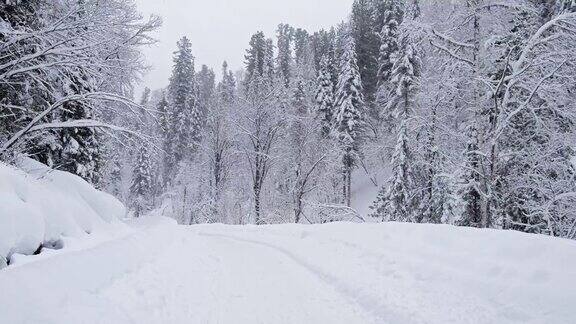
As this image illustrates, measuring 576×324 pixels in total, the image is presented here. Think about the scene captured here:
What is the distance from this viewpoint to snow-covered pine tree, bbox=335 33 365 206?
36281 mm

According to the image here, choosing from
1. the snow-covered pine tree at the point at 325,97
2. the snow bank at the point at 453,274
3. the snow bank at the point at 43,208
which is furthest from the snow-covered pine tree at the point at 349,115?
the snow bank at the point at 453,274

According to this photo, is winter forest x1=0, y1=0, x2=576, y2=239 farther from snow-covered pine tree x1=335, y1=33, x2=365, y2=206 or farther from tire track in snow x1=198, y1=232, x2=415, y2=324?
tire track in snow x1=198, y1=232, x2=415, y2=324

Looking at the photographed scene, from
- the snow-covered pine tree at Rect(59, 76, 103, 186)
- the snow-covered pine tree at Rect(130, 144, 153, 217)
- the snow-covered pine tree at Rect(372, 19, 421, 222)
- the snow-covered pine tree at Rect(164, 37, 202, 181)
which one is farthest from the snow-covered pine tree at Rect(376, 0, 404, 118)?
the snow-covered pine tree at Rect(130, 144, 153, 217)

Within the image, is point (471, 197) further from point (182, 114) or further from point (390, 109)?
point (182, 114)

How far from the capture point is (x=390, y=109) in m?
34.6

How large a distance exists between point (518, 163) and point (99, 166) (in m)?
18.3

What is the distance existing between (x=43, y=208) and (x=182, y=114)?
49292 mm

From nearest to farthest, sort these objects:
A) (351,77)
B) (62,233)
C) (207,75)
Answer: (62,233)
(351,77)
(207,75)

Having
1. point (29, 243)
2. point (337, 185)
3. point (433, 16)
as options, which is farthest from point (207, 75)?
point (29, 243)

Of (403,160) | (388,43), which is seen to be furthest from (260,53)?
(403,160)

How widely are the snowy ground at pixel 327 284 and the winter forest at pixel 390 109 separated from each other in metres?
3.43

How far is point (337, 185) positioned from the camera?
137ft

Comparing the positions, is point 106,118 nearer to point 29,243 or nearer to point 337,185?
point 29,243

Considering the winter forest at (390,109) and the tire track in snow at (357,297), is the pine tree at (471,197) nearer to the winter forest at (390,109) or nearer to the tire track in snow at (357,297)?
the winter forest at (390,109)
